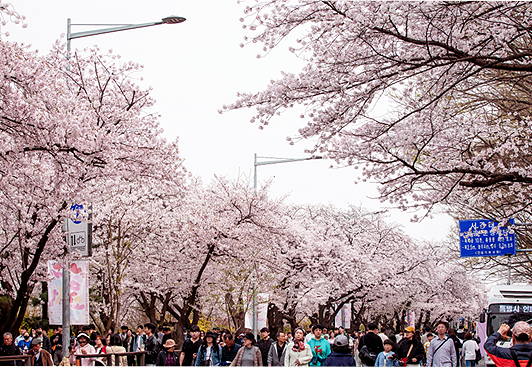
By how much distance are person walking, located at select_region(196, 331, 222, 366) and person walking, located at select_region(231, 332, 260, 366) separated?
0.97 meters

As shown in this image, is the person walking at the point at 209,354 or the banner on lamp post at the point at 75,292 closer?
the person walking at the point at 209,354

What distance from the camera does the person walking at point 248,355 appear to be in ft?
34.4

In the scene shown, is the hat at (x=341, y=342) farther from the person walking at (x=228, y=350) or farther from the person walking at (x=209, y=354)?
the person walking at (x=209, y=354)

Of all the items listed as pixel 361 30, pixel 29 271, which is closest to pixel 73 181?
pixel 29 271

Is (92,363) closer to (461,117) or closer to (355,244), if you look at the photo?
(461,117)

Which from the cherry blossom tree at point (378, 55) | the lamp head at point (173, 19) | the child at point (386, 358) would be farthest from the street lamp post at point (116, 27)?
the child at point (386, 358)

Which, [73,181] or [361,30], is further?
[73,181]

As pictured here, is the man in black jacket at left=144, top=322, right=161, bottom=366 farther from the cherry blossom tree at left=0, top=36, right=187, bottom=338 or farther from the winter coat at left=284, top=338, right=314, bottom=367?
the winter coat at left=284, top=338, right=314, bottom=367

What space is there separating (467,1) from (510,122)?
6217mm

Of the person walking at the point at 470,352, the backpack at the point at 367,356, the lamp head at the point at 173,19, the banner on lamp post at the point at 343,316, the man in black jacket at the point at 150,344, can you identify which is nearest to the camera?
the backpack at the point at 367,356

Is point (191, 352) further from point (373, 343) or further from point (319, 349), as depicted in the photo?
point (373, 343)

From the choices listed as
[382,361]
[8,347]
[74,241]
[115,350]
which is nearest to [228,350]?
[115,350]

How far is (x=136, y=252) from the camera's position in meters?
25.0

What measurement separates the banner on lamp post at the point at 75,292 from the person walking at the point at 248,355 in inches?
195
